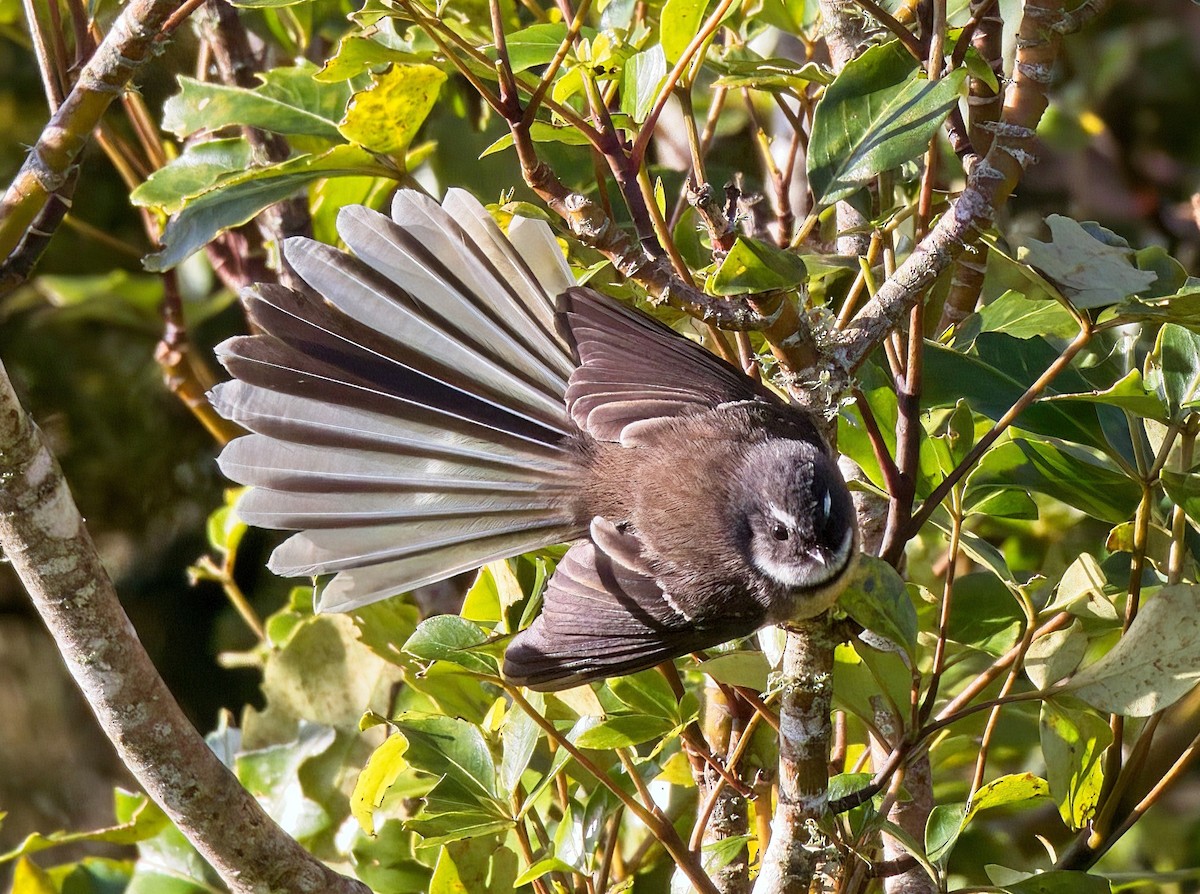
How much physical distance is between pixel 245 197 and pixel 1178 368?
676 mm

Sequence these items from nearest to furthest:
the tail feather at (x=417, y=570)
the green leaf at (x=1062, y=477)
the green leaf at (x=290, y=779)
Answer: the green leaf at (x=1062, y=477)
the tail feather at (x=417, y=570)
the green leaf at (x=290, y=779)

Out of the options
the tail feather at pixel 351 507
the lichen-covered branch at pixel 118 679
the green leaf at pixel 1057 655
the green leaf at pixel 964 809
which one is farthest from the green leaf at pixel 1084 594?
the lichen-covered branch at pixel 118 679

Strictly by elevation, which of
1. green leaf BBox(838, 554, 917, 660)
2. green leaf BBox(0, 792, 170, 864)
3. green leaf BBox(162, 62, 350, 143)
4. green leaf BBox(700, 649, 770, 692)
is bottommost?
green leaf BBox(0, 792, 170, 864)

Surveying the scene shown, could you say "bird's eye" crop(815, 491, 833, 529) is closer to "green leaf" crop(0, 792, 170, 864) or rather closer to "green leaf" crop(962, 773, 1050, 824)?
"green leaf" crop(962, 773, 1050, 824)

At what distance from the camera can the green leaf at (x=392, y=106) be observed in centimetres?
82

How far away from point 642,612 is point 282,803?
1.62 ft

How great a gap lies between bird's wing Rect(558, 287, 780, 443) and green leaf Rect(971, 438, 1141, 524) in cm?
17

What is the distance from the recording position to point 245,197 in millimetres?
929

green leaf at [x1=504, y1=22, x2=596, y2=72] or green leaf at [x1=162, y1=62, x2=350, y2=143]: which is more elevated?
green leaf at [x1=162, y1=62, x2=350, y2=143]

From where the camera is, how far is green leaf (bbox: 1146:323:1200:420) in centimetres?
82

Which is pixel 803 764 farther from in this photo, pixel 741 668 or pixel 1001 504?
pixel 1001 504

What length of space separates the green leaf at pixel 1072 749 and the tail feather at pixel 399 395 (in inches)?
16.8

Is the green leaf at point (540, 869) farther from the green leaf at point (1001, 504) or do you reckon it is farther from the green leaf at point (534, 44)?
the green leaf at point (534, 44)

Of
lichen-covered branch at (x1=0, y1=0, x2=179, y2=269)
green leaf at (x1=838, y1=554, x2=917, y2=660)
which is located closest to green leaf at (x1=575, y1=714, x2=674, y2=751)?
green leaf at (x1=838, y1=554, x2=917, y2=660)
